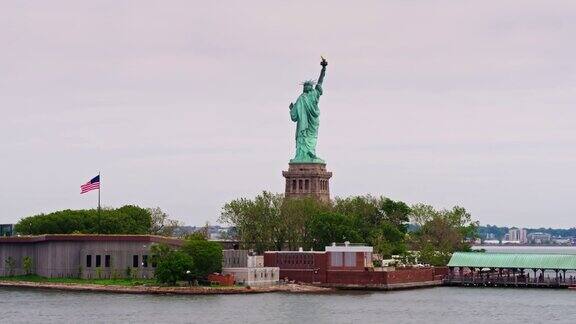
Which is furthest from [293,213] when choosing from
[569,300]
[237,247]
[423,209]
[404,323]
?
[404,323]

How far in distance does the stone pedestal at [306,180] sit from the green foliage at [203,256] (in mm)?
54867

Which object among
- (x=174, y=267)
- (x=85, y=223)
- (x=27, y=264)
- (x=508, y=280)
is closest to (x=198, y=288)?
(x=174, y=267)

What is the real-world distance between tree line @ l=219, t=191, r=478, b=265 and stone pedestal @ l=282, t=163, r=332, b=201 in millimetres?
6949

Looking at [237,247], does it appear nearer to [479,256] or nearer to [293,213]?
[293,213]

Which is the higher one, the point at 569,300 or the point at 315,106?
the point at 315,106

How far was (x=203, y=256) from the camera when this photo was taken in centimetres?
12912

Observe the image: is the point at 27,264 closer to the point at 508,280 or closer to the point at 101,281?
the point at 101,281

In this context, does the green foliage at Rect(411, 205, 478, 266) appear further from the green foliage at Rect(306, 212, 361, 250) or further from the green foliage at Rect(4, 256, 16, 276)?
the green foliage at Rect(4, 256, 16, 276)

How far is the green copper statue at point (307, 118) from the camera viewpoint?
186 metres

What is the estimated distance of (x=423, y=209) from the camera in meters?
184

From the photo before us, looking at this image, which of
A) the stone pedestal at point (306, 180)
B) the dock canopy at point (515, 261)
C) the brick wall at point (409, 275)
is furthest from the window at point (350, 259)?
the stone pedestal at point (306, 180)

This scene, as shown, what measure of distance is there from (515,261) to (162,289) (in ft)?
166

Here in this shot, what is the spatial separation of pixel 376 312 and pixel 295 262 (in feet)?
115

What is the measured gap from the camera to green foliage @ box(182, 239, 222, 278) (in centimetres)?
12875
